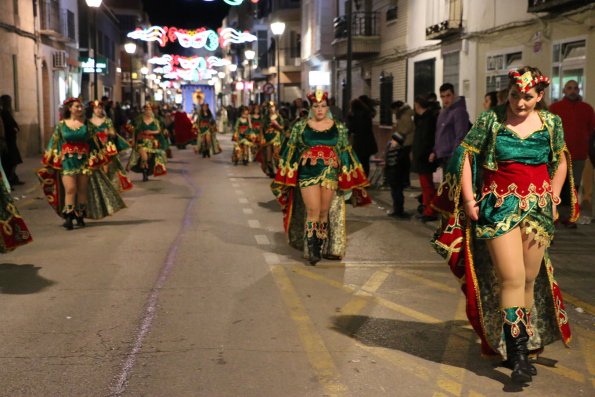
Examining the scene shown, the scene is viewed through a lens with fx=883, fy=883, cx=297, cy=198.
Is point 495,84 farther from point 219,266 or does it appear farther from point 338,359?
point 338,359

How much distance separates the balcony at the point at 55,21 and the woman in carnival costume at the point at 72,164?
67.2 feet

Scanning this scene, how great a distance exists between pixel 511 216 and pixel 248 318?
239cm

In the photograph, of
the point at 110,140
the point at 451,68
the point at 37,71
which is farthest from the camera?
the point at 37,71

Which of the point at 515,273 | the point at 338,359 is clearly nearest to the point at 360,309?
the point at 338,359

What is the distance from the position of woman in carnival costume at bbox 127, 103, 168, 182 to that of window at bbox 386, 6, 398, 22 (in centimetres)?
1067

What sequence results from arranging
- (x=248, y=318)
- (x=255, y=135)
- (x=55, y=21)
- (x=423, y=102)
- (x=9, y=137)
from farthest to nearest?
1. (x=55, y=21)
2. (x=255, y=135)
3. (x=9, y=137)
4. (x=423, y=102)
5. (x=248, y=318)

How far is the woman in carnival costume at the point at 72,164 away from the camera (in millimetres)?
11562

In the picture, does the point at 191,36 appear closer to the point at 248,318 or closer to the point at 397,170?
the point at 397,170

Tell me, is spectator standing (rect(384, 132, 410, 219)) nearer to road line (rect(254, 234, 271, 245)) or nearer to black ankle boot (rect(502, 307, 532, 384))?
road line (rect(254, 234, 271, 245))

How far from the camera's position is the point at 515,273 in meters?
5.12

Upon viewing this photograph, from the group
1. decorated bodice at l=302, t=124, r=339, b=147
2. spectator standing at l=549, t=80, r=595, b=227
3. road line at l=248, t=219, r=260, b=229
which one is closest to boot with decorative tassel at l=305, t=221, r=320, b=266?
decorated bodice at l=302, t=124, r=339, b=147

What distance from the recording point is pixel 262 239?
10.9 metres

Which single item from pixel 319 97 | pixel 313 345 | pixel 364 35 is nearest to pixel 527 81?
pixel 313 345

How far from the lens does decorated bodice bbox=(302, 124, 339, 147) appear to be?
8859 mm
